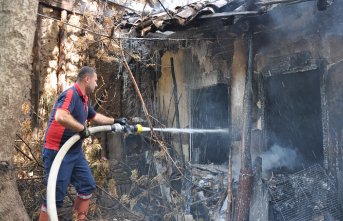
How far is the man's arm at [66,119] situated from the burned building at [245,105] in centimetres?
233

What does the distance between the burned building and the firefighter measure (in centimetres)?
173

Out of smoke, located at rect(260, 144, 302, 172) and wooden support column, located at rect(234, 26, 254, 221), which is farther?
smoke, located at rect(260, 144, 302, 172)

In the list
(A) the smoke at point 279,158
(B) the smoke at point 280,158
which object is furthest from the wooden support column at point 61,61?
(A) the smoke at point 279,158

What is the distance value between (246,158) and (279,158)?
789mm

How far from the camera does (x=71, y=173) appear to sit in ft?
15.1

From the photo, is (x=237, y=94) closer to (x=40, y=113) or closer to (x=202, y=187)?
(x=202, y=187)

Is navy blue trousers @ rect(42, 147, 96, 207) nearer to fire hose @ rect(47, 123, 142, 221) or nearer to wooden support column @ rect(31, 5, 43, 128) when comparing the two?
fire hose @ rect(47, 123, 142, 221)

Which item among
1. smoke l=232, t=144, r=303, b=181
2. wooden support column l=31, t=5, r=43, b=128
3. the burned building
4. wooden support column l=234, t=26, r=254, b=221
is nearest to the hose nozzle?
the burned building

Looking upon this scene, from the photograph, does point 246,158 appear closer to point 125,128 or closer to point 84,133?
point 125,128

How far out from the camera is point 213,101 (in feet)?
24.4

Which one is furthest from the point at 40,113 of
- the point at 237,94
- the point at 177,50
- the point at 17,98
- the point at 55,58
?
the point at 17,98

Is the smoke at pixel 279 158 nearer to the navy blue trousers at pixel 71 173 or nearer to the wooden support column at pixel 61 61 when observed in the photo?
the navy blue trousers at pixel 71 173

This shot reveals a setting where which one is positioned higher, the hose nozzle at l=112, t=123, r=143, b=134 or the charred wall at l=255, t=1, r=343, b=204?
the charred wall at l=255, t=1, r=343, b=204

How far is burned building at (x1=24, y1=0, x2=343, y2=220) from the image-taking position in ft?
16.6
